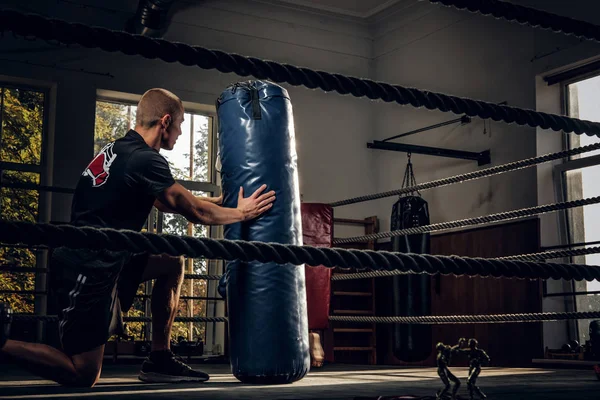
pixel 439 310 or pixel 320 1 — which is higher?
pixel 320 1

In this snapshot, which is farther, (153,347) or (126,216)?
(153,347)

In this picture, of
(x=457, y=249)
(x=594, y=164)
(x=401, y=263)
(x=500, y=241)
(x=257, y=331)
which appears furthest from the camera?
(x=457, y=249)

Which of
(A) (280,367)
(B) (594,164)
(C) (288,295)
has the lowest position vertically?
(A) (280,367)

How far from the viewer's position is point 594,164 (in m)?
5.52

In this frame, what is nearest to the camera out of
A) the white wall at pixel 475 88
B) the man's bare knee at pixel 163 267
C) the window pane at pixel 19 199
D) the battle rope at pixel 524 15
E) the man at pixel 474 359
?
the battle rope at pixel 524 15

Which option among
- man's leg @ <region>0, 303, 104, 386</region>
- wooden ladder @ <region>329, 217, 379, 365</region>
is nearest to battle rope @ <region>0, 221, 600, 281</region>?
man's leg @ <region>0, 303, 104, 386</region>

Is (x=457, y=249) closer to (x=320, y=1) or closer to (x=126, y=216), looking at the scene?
(x=320, y=1)

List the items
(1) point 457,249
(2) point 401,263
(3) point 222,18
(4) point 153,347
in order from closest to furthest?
(2) point 401,263, (4) point 153,347, (1) point 457,249, (3) point 222,18

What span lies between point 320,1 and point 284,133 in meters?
5.25

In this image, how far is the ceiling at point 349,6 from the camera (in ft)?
24.2

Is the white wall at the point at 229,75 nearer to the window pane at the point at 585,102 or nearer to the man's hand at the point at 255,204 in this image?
the window pane at the point at 585,102

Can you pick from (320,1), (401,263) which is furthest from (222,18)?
(401,263)

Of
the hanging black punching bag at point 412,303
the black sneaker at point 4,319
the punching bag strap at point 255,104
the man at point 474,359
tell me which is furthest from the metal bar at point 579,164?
the black sneaker at point 4,319

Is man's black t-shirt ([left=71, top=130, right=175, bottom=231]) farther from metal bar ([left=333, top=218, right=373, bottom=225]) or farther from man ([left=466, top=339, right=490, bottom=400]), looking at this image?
metal bar ([left=333, top=218, right=373, bottom=225])
